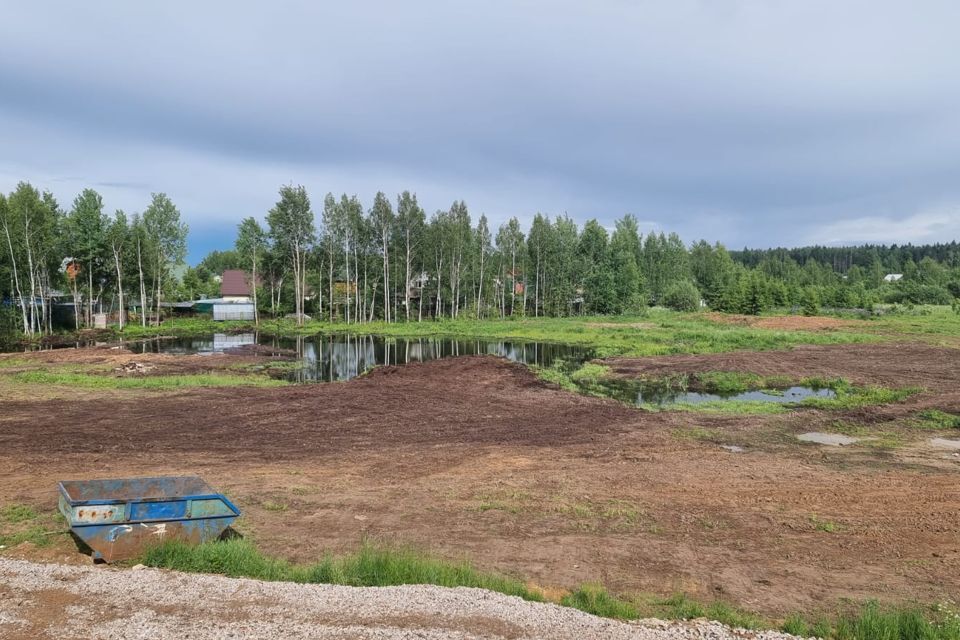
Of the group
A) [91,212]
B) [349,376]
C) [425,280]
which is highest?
[91,212]

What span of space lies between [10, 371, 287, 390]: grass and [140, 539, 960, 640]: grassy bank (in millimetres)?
18760

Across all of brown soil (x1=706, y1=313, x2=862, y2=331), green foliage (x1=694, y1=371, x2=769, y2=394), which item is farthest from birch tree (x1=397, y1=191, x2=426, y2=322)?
green foliage (x1=694, y1=371, x2=769, y2=394)

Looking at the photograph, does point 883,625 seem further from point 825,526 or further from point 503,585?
point 503,585

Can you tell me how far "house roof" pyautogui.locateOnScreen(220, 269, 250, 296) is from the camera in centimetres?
8156

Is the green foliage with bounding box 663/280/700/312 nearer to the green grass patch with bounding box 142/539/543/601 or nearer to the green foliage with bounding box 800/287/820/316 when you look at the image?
the green foliage with bounding box 800/287/820/316

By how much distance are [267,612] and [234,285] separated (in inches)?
3309

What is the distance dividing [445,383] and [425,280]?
1950 inches

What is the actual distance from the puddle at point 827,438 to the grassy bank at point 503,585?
9.97 metres

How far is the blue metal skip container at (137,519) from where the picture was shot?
7.37 m

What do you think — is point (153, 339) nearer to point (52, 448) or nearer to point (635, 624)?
point (52, 448)

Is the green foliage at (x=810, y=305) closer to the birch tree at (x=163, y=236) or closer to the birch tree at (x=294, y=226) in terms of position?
the birch tree at (x=294, y=226)

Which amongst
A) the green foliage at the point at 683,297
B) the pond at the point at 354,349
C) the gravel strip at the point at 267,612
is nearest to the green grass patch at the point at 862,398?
the pond at the point at 354,349

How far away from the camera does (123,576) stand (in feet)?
21.7

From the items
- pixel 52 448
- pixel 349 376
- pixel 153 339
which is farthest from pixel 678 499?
pixel 153 339
